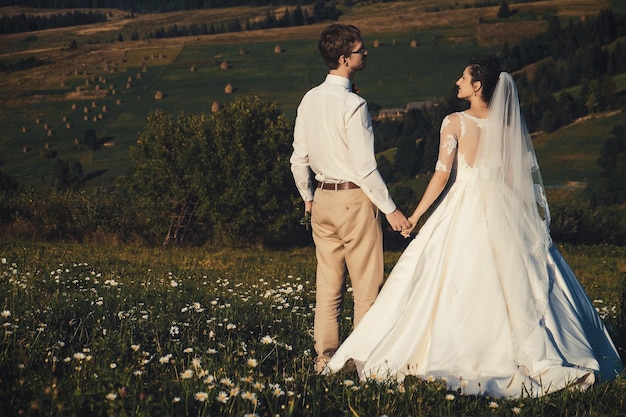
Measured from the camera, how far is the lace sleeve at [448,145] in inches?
A: 268

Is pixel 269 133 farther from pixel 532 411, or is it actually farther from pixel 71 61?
pixel 71 61

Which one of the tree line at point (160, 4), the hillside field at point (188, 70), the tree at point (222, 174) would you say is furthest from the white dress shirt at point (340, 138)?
the tree line at point (160, 4)

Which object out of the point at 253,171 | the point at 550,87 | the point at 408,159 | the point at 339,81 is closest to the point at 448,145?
the point at 339,81

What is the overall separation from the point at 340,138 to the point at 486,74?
1.54 metres

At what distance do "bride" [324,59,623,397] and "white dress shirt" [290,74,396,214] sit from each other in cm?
49

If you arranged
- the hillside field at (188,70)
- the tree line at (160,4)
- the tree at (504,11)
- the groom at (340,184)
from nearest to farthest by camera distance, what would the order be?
1. the groom at (340,184)
2. the hillside field at (188,70)
3. the tree at (504,11)
4. the tree line at (160,4)

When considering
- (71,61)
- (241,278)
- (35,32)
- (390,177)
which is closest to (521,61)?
(390,177)

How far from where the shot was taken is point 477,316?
254 inches

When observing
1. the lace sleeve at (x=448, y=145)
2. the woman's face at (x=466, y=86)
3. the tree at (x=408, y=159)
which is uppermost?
the woman's face at (x=466, y=86)

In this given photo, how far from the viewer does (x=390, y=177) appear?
78.2 meters

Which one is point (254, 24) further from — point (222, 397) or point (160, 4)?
point (222, 397)

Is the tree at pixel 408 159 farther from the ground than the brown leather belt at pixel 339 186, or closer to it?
closer to it

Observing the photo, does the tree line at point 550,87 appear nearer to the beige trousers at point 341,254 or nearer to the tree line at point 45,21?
the tree line at point 45,21

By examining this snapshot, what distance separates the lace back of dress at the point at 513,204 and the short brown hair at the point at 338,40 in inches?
59.0
